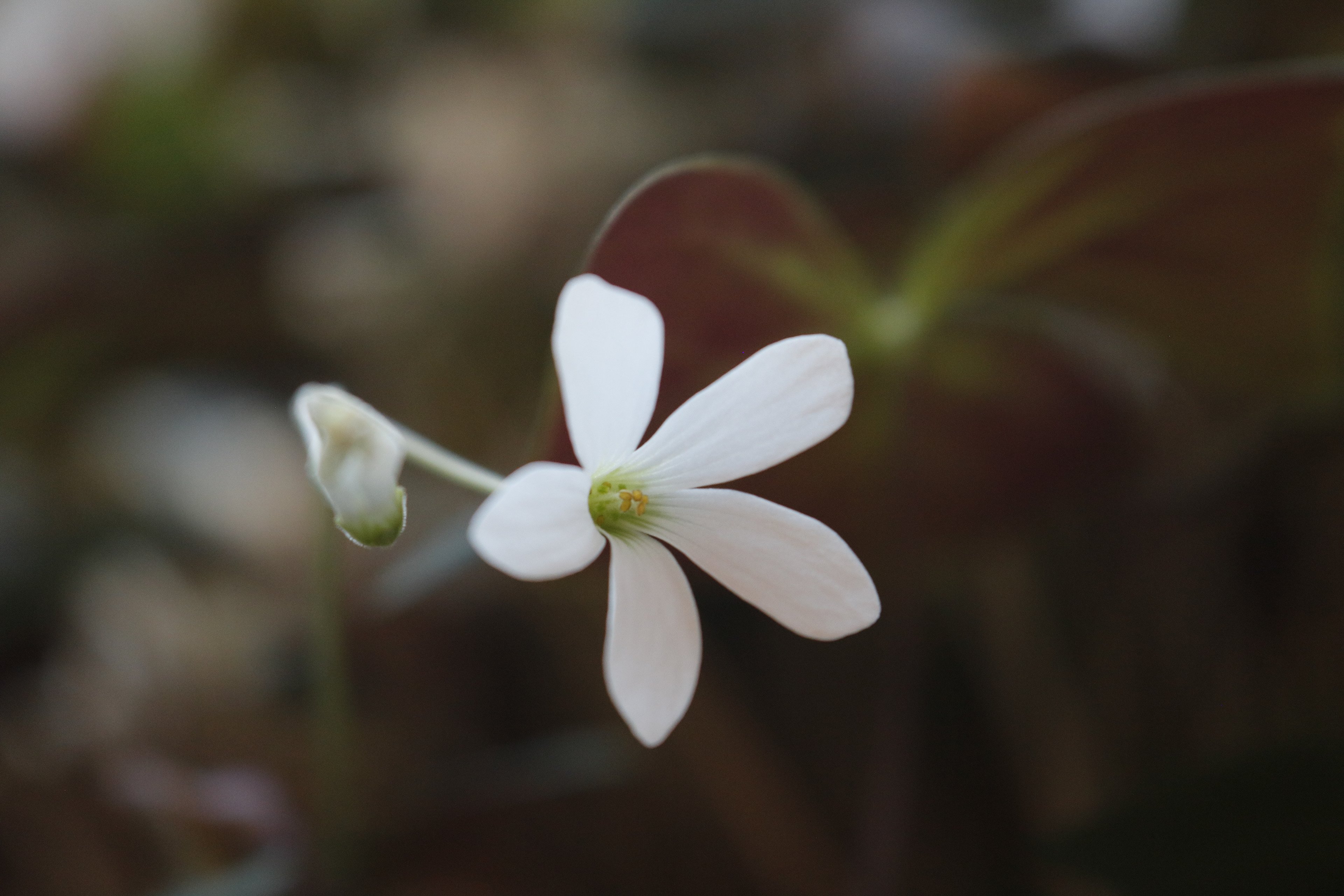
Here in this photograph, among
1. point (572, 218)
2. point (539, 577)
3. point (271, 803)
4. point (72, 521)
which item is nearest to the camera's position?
point (539, 577)

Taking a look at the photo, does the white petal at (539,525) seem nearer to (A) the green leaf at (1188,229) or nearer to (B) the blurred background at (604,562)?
(B) the blurred background at (604,562)

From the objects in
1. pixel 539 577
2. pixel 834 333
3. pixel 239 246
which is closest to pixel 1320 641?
pixel 834 333

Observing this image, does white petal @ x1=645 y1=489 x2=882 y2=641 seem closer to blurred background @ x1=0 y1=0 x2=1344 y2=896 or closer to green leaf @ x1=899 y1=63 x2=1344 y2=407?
blurred background @ x1=0 y1=0 x2=1344 y2=896

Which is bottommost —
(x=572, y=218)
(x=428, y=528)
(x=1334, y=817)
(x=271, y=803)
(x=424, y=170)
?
(x=1334, y=817)

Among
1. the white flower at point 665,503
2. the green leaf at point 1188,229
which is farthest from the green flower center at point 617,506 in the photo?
the green leaf at point 1188,229

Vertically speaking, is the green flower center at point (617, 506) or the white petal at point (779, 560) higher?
the green flower center at point (617, 506)

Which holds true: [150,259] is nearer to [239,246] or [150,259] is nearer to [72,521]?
[239,246]
